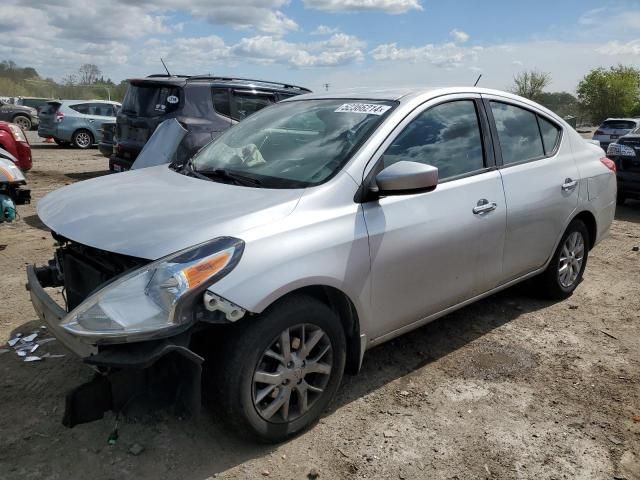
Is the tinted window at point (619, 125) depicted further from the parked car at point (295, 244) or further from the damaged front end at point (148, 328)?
the damaged front end at point (148, 328)

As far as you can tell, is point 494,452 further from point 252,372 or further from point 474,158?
point 474,158

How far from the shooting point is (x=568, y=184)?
4.42 metres

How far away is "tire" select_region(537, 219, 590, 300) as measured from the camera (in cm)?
461

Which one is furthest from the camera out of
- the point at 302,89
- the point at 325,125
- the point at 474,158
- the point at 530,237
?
the point at 302,89

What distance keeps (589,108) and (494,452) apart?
60674 mm

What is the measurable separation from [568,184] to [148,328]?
347 centimetres

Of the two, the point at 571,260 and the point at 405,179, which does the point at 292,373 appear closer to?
the point at 405,179

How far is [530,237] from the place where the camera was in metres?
4.09

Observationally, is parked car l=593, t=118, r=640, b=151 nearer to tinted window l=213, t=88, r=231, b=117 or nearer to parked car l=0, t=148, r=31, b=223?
tinted window l=213, t=88, r=231, b=117

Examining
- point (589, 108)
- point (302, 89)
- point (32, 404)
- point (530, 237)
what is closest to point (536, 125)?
point (530, 237)

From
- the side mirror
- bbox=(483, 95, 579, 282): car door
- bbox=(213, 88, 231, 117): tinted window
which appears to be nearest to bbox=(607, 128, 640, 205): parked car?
bbox=(483, 95, 579, 282): car door

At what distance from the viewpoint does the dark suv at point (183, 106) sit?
320 inches

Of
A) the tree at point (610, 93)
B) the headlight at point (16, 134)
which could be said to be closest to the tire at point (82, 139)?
the headlight at point (16, 134)

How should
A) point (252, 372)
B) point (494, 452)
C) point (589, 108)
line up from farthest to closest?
point (589, 108) → point (494, 452) → point (252, 372)
